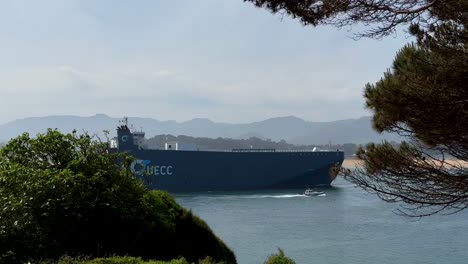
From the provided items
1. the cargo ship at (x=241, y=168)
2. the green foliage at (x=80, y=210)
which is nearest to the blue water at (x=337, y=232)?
the green foliage at (x=80, y=210)

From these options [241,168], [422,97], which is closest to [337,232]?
[422,97]

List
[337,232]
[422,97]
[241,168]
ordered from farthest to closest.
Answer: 1. [241,168]
2. [337,232]
3. [422,97]

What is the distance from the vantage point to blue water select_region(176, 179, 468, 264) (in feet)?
49.2

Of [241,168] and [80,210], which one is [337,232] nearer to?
[80,210]

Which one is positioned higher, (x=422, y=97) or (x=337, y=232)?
(x=422, y=97)

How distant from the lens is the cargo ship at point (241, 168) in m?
40.9

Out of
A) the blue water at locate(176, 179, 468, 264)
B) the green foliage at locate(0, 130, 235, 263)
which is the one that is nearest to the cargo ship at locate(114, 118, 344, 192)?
the blue water at locate(176, 179, 468, 264)

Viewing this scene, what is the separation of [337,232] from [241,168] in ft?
76.2

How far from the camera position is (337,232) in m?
19.1

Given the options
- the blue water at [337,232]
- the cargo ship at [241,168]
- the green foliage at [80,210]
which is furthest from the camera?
the cargo ship at [241,168]

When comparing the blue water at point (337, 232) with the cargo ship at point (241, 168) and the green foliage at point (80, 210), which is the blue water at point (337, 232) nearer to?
the green foliage at point (80, 210)

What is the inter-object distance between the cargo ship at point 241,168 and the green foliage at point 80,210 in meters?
35.1

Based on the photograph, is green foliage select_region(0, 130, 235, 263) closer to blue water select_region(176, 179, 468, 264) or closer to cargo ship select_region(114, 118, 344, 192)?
blue water select_region(176, 179, 468, 264)

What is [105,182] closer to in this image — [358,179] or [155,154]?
[358,179]
